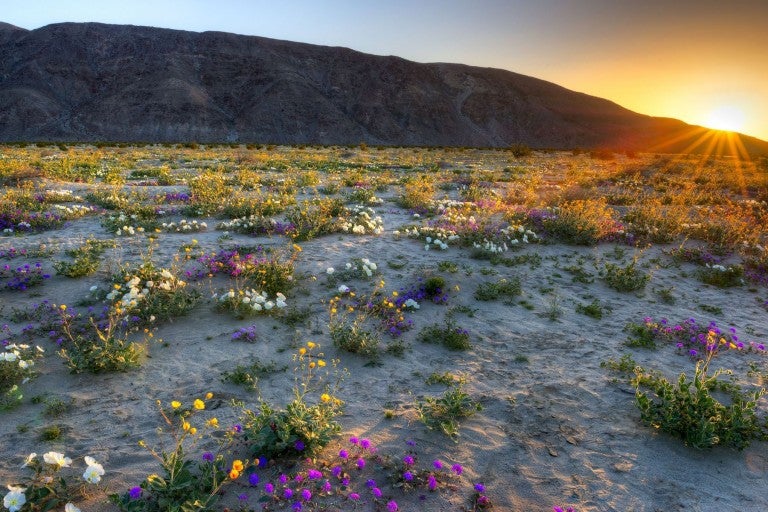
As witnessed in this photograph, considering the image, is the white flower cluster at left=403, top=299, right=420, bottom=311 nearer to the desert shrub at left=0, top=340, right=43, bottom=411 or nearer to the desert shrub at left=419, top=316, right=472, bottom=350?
the desert shrub at left=419, top=316, right=472, bottom=350

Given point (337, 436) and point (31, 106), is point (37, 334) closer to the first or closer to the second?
point (337, 436)

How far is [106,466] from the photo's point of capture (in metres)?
3.80

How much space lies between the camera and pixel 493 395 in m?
5.06

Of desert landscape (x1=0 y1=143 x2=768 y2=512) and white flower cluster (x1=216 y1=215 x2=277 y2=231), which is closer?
desert landscape (x1=0 y1=143 x2=768 y2=512)

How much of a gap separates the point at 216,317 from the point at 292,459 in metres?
3.09

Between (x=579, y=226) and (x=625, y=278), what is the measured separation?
244cm

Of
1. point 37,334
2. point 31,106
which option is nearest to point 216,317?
point 37,334

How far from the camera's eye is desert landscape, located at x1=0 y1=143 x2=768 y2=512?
3740mm

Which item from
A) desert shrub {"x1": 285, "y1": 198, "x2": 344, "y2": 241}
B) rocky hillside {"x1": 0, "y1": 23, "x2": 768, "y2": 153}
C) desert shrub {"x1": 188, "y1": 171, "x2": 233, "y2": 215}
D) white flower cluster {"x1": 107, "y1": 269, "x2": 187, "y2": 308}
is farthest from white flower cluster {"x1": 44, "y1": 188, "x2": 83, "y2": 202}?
rocky hillside {"x1": 0, "y1": 23, "x2": 768, "y2": 153}

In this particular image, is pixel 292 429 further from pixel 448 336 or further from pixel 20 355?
pixel 20 355

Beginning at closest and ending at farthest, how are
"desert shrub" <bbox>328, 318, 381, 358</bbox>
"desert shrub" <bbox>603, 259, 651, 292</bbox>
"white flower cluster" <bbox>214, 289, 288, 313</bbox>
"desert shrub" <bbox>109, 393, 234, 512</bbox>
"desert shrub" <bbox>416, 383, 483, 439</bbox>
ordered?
1. "desert shrub" <bbox>109, 393, 234, 512</bbox>
2. "desert shrub" <bbox>416, 383, 483, 439</bbox>
3. "desert shrub" <bbox>328, 318, 381, 358</bbox>
4. "white flower cluster" <bbox>214, 289, 288, 313</bbox>
5. "desert shrub" <bbox>603, 259, 651, 292</bbox>

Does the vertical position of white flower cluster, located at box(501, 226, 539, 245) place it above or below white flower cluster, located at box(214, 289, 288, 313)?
above

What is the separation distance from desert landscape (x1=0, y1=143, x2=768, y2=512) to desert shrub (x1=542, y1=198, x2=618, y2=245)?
0.22ft

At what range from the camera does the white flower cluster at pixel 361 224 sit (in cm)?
1005
